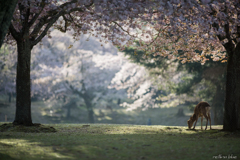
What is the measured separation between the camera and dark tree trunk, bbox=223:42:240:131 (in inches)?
400

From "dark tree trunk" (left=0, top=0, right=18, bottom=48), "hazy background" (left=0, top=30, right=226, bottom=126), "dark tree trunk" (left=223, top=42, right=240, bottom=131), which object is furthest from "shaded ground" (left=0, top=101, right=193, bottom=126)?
"dark tree trunk" (left=0, top=0, right=18, bottom=48)

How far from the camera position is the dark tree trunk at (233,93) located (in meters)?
10.1

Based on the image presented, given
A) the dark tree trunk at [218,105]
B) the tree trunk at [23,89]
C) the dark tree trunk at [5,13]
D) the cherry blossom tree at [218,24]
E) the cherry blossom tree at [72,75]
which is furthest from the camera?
the cherry blossom tree at [72,75]

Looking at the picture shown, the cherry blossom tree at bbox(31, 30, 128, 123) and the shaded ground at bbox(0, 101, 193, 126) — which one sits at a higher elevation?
the cherry blossom tree at bbox(31, 30, 128, 123)

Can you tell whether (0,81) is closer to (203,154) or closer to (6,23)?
(6,23)

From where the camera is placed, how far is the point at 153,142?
25.5 ft

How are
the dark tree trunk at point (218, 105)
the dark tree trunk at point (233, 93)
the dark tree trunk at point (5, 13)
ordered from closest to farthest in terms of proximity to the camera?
the dark tree trunk at point (5, 13) < the dark tree trunk at point (233, 93) < the dark tree trunk at point (218, 105)

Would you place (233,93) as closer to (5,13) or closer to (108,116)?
(5,13)

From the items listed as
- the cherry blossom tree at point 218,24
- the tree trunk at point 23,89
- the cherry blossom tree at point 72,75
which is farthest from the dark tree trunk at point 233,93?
the cherry blossom tree at point 72,75

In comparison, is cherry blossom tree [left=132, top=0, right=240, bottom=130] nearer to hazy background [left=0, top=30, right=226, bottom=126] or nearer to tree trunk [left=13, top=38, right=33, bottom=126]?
tree trunk [left=13, top=38, right=33, bottom=126]

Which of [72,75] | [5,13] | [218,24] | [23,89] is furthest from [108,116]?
[5,13]

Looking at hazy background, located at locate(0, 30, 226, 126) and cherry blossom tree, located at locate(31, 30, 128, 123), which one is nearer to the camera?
hazy background, located at locate(0, 30, 226, 126)

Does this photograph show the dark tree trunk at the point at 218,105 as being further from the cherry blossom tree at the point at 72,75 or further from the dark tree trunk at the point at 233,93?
the cherry blossom tree at the point at 72,75

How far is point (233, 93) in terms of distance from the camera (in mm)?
10172
